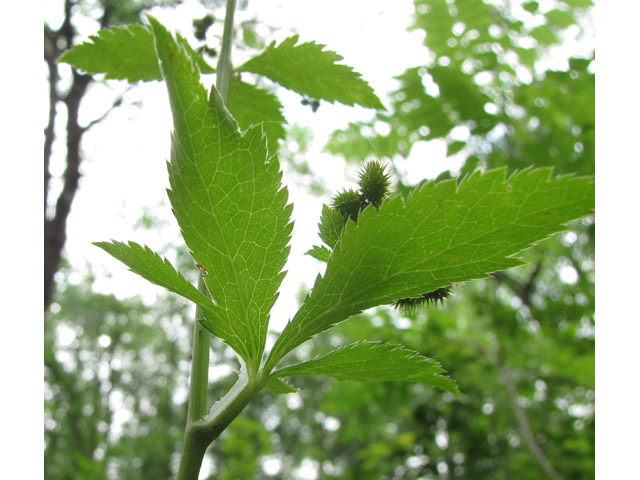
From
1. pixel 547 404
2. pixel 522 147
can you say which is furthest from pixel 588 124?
pixel 547 404

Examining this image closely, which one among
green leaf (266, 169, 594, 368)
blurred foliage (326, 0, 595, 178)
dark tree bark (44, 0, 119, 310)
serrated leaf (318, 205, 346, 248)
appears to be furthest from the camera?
dark tree bark (44, 0, 119, 310)

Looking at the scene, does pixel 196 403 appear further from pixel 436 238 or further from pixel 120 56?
pixel 120 56

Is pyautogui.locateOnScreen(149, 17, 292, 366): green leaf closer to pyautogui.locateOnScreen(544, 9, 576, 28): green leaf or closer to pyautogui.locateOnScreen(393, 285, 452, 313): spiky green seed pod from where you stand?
pyautogui.locateOnScreen(393, 285, 452, 313): spiky green seed pod

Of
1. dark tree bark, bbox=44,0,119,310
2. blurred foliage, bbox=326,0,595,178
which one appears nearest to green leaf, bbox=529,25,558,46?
blurred foliage, bbox=326,0,595,178

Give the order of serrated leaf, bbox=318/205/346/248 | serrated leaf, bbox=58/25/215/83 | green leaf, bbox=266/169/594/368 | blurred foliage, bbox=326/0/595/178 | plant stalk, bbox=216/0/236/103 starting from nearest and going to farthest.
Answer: green leaf, bbox=266/169/594/368, serrated leaf, bbox=318/205/346/248, plant stalk, bbox=216/0/236/103, serrated leaf, bbox=58/25/215/83, blurred foliage, bbox=326/0/595/178

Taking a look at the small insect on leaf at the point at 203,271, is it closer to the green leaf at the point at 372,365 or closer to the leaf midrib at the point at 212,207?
the leaf midrib at the point at 212,207

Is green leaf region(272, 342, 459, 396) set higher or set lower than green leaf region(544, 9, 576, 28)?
lower

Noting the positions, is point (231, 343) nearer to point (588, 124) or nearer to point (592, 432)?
point (588, 124)

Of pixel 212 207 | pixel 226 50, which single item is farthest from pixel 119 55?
pixel 212 207
